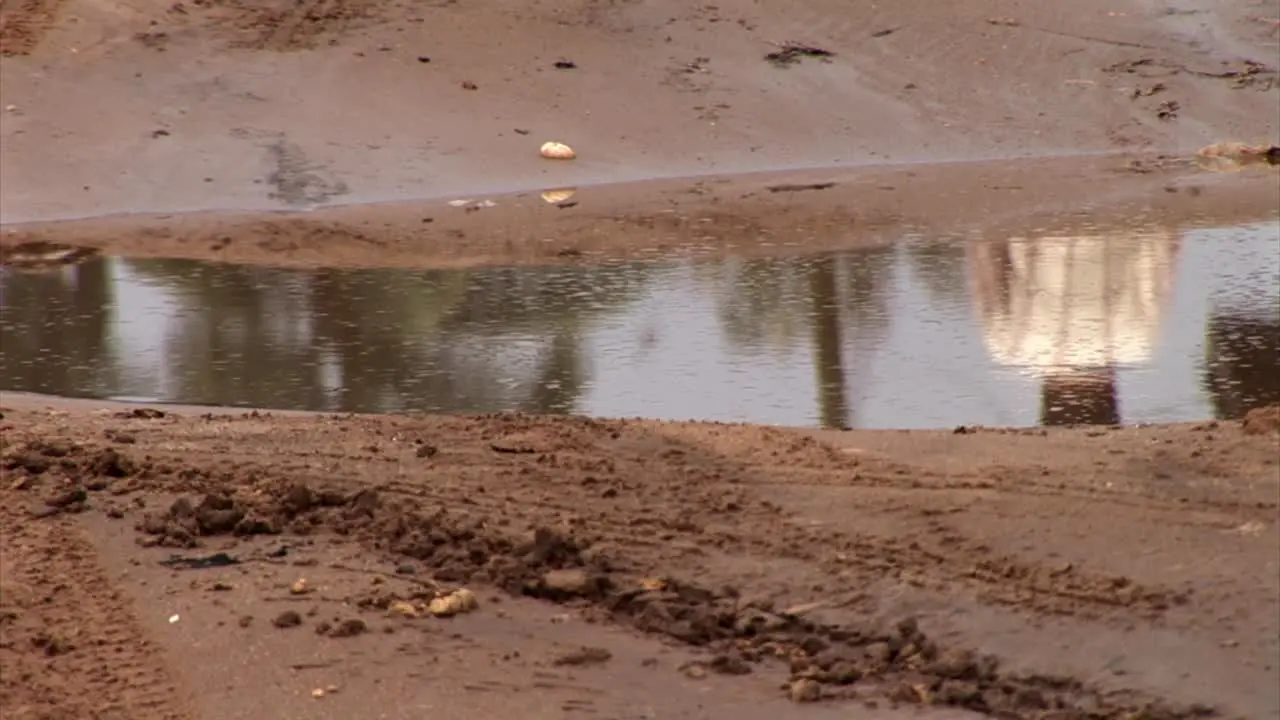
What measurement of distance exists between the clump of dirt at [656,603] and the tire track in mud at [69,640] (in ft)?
0.93

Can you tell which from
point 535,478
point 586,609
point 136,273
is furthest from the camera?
point 136,273

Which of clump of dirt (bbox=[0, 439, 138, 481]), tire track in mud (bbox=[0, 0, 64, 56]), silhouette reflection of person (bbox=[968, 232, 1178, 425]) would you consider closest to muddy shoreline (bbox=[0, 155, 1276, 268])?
silhouette reflection of person (bbox=[968, 232, 1178, 425])

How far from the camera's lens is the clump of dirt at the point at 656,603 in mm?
4293

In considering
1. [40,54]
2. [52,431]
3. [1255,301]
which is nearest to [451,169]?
[40,54]

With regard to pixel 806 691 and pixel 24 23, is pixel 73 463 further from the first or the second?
pixel 24 23

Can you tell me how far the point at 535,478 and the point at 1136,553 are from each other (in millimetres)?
1807

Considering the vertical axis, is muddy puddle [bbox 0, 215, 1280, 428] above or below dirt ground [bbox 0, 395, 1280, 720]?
below

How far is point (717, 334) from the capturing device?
28.3 feet

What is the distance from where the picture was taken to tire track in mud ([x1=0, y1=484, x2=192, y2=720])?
4.34 meters

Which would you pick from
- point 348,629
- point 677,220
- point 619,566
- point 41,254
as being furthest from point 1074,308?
point 41,254

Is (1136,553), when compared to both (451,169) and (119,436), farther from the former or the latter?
(451,169)

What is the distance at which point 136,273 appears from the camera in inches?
420

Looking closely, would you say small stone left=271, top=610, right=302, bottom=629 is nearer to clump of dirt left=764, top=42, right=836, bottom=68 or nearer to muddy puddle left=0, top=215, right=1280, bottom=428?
muddy puddle left=0, top=215, right=1280, bottom=428

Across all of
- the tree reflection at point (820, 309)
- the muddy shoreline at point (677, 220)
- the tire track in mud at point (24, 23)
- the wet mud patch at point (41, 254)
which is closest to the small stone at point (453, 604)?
the tree reflection at point (820, 309)
